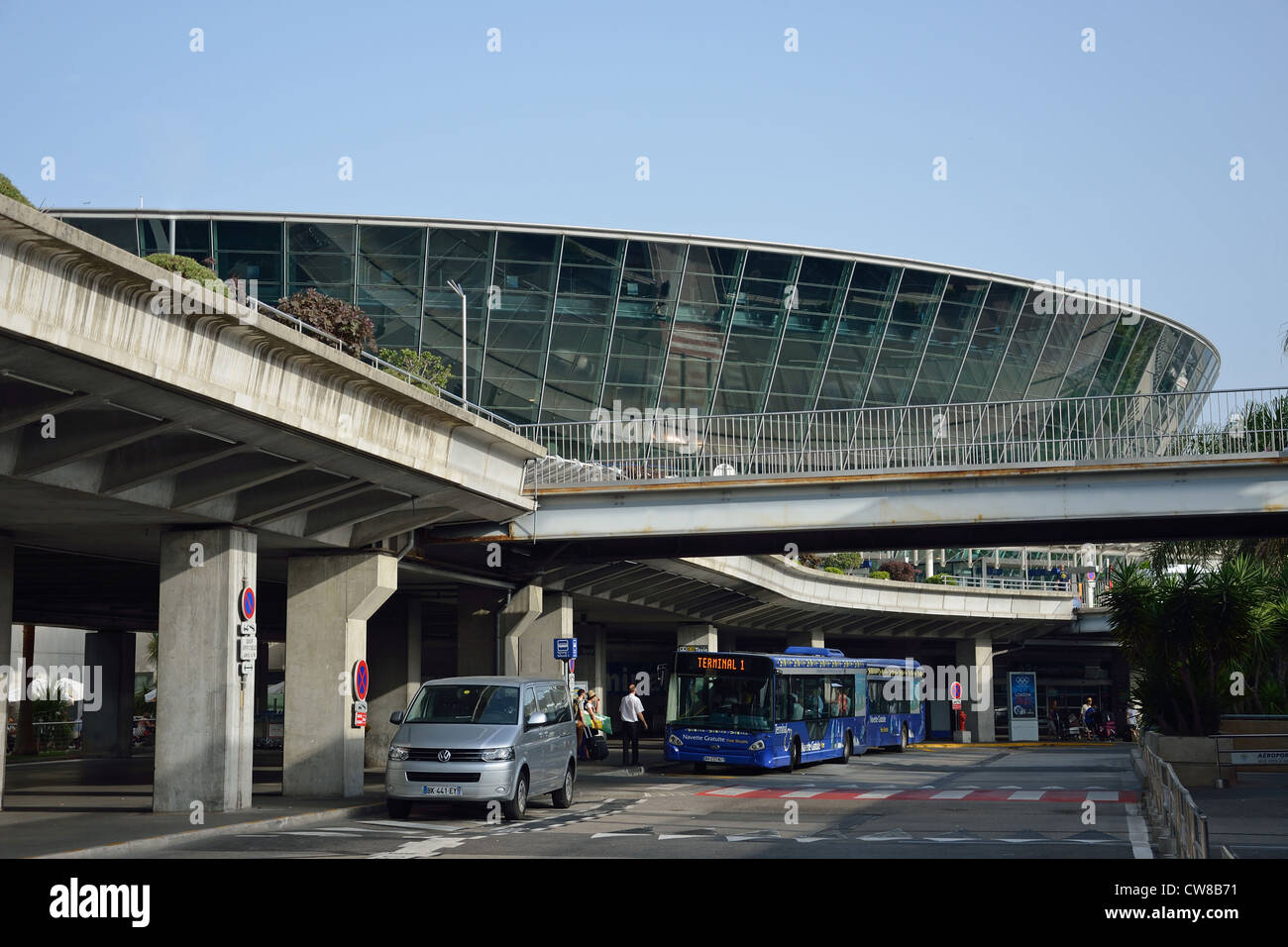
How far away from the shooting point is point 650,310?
50.3 meters

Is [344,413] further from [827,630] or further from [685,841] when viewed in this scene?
[827,630]

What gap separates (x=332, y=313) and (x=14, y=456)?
760cm

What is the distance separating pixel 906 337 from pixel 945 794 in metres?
31.5

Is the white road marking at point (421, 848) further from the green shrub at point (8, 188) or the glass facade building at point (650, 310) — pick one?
the glass facade building at point (650, 310)

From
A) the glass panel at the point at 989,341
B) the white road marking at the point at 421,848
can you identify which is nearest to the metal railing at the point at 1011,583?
the glass panel at the point at 989,341

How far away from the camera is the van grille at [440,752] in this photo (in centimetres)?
1859

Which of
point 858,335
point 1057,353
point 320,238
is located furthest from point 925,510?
point 1057,353

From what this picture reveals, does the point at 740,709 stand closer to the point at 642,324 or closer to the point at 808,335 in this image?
the point at 642,324

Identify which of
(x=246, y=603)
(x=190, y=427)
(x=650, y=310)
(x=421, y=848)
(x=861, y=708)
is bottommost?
(x=421, y=848)

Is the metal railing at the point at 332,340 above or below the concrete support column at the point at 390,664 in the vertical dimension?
above

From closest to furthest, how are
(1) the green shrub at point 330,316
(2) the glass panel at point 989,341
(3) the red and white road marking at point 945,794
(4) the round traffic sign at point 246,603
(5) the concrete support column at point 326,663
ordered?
(4) the round traffic sign at point 246,603
(1) the green shrub at point 330,316
(5) the concrete support column at point 326,663
(3) the red and white road marking at point 945,794
(2) the glass panel at point 989,341

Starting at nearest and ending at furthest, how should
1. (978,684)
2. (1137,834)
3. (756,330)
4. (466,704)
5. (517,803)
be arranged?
(1137,834), (517,803), (466,704), (756,330), (978,684)

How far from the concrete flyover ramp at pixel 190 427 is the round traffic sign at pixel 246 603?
3.34 feet
